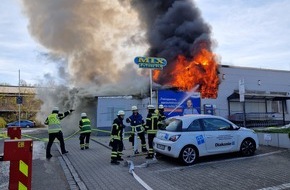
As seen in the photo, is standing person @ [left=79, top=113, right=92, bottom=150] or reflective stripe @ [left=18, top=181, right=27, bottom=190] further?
standing person @ [left=79, top=113, right=92, bottom=150]

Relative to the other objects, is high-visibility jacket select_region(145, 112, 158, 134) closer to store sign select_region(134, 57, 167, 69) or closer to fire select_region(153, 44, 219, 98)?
store sign select_region(134, 57, 167, 69)

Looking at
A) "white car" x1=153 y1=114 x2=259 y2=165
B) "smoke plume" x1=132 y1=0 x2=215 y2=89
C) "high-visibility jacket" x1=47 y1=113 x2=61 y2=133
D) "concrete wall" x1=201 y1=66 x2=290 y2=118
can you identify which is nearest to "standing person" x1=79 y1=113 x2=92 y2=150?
"high-visibility jacket" x1=47 y1=113 x2=61 y2=133

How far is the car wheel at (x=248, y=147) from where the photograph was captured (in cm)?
927

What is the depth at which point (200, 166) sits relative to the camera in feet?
26.7

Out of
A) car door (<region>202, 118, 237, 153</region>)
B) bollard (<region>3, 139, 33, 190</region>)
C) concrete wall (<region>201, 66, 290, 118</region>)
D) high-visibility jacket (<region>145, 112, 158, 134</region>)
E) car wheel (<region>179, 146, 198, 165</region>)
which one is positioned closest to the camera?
bollard (<region>3, 139, 33, 190</region>)

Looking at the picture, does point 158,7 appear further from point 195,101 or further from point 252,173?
point 252,173

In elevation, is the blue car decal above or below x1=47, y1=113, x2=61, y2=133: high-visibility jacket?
below

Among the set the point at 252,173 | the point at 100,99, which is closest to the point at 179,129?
the point at 252,173

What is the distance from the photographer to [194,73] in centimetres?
2170

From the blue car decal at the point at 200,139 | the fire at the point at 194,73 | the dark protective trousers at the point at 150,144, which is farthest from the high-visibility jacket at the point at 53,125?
the fire at the point at 194,73

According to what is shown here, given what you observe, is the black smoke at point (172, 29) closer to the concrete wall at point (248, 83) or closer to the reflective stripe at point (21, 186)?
the concrete wall at point (248, 83)

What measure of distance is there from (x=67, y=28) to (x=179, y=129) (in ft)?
63.7

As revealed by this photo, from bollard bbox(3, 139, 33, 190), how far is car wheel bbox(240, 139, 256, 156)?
7409 mm

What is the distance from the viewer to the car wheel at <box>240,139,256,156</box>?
9273 millimetres
